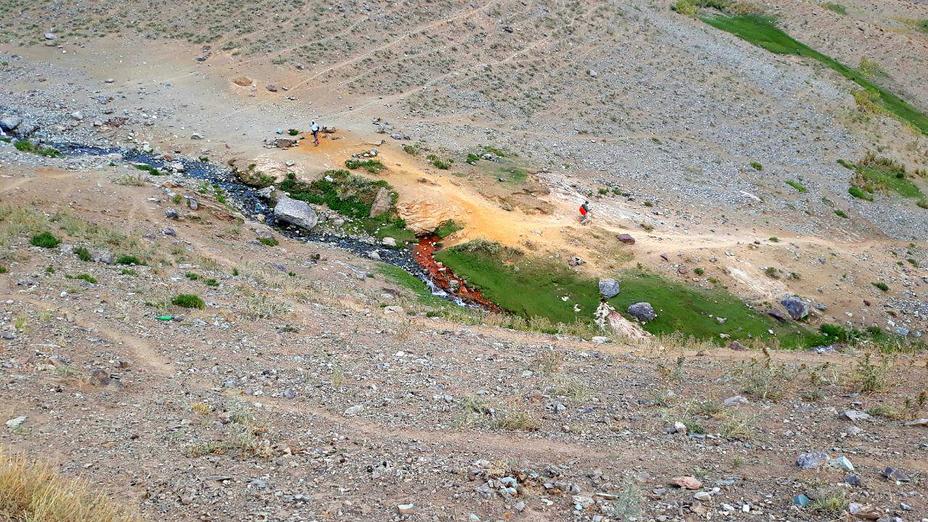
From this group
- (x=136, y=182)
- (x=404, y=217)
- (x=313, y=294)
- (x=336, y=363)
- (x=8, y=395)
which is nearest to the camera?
(x=8, y=395)

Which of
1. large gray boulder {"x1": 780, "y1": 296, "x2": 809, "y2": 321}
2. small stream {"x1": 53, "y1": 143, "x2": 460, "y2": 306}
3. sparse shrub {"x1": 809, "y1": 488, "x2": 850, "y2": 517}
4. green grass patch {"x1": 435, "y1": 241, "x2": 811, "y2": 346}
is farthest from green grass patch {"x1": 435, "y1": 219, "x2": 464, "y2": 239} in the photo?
sparse shrub {"x1": 809, "y1": 488, "x2": 850, "y2": 517}

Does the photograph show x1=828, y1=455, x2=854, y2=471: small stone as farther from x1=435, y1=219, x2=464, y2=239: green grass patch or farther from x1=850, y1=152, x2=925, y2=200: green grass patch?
x1=850, y1=152, x2=925, y2=200: green grass patch

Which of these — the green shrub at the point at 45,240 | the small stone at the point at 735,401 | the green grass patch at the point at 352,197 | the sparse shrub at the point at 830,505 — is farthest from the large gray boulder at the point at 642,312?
the green shrub at the point at 45,240

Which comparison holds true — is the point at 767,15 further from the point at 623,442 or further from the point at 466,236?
the point at 623,442

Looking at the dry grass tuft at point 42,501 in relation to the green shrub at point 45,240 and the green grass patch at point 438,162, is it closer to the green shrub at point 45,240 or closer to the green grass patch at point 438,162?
the green shrub at point 45,240

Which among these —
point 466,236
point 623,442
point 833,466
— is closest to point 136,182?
point 466,236

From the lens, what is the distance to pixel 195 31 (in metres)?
45.3

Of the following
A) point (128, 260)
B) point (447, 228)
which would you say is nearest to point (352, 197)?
point (447, 228)

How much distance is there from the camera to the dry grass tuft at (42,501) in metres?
8.06

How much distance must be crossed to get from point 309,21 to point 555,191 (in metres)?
23.1

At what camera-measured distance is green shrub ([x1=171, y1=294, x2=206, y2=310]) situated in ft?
62.8

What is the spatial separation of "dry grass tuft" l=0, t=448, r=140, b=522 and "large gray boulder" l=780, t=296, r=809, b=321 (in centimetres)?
2571

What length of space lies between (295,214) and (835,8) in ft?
232

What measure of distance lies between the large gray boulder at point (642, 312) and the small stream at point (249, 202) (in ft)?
21.4
